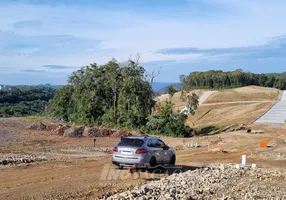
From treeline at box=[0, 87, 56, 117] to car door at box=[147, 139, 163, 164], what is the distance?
81.7 meters

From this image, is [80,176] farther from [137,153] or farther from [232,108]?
[232,108]

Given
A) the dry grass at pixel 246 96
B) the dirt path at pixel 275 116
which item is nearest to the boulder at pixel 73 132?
the dirt path at pixel 275 116

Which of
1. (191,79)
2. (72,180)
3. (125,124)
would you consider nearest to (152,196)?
(72,180)

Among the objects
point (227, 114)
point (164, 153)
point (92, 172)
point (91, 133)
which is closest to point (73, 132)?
point (91, 133)

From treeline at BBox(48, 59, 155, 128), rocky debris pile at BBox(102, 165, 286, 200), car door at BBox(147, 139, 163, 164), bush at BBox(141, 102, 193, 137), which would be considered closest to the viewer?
rocky debris pile at BBox(102, 165, 286, 200)

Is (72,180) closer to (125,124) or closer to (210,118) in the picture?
(125,124)

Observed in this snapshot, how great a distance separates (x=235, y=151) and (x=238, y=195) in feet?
56.7

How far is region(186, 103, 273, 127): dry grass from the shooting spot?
55.1 meters

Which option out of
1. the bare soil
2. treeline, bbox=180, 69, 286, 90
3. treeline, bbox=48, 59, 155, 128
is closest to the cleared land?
the bare soil

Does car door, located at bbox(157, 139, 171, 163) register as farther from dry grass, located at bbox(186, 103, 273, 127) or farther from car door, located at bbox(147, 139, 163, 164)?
dry grass, located at bbox(186, 103, 273, 127)

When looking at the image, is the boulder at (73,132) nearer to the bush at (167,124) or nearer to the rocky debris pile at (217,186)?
the bush at (167,124)

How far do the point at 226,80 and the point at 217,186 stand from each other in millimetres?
108913

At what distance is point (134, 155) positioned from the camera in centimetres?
1565

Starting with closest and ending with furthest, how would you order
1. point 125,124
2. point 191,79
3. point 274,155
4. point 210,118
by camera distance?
point 274,155 → point 125,124 → point 210,118 → point 191,79
